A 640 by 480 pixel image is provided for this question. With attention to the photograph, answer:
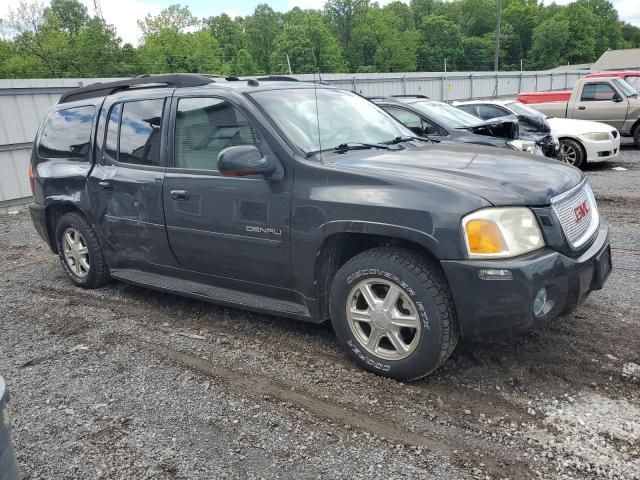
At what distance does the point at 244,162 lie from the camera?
3533mm

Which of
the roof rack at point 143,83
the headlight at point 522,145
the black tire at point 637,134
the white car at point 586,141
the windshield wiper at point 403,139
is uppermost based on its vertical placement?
the roof rack at point 143,83

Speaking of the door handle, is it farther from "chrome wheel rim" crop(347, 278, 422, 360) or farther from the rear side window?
"chrome wheel rim" crop(347, 278, 422, 360)

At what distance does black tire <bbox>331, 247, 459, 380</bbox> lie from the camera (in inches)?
123

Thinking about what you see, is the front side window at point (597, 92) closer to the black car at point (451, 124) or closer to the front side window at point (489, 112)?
the front side window at point (489, 112)

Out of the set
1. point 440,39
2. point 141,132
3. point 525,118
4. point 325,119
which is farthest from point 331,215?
point 440,39

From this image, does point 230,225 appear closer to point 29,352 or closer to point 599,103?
point 29,352

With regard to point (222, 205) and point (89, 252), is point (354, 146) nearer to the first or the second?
point (222, 205)

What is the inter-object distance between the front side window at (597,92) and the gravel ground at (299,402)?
10.6 meters

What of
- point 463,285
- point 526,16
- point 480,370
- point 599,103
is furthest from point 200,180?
point 526,16

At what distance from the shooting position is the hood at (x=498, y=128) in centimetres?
845

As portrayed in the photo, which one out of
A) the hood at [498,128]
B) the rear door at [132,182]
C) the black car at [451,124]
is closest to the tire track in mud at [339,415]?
the rear door at [132,182]

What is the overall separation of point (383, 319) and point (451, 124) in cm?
578


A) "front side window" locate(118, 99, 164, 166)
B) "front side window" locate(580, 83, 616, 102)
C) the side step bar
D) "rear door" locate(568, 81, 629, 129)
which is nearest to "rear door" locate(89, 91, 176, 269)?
"front side window" locate(118, 99, 164, 166)

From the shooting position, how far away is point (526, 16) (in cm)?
9338
